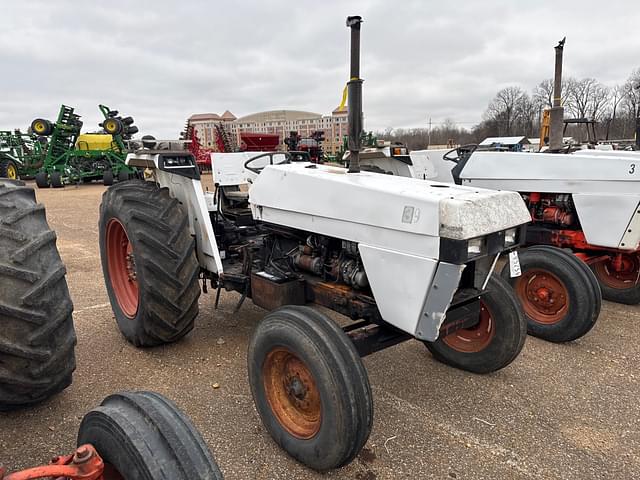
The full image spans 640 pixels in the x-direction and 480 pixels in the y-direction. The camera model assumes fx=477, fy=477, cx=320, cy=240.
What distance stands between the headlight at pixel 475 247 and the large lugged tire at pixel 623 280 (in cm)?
319

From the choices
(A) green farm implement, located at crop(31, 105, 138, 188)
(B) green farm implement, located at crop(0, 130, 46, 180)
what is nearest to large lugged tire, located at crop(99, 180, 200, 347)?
(A) green farm implement, located at crop(31, 105, 138, 188)

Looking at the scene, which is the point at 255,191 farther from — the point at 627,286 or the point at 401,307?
the point at 627,286

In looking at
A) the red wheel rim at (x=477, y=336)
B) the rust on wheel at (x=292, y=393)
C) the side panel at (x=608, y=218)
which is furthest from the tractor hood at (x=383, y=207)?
the side panel at (x=608, y=218)

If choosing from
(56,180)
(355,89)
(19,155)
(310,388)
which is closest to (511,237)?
(355,89)

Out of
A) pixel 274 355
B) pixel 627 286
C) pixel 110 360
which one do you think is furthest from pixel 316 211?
pixel 627 286

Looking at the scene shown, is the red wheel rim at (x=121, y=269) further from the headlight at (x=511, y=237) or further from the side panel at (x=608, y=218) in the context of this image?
the side panel at (x=608, y=218)

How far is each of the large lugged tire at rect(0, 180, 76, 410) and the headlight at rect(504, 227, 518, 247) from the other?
2171 mm

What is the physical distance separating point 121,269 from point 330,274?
2.02 m

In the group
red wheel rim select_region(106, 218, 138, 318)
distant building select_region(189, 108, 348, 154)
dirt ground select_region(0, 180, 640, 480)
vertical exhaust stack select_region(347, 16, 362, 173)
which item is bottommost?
dirt ground select_region(0, 180, 640, 480)

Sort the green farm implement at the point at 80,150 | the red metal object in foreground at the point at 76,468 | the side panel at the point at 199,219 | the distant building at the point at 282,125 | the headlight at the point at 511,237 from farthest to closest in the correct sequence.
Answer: the distant building at the point at 282,125
the green farm implement at the point at 80,150
the side panel at the point at 199,219
the headlight at the point at 511,237
the red metal object in foreground at the point at 76,468

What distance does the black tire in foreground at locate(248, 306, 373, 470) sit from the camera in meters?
2.04

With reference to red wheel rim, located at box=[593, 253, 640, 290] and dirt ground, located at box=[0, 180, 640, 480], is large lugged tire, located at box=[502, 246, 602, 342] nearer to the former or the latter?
dirt ground, located at box=[0, 180, 640, 480]

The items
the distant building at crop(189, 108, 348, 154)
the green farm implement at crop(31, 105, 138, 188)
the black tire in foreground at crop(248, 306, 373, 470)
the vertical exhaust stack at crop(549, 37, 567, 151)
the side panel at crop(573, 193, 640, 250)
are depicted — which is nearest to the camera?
the black tire in foreground at crop(248, 306, 373, 470)

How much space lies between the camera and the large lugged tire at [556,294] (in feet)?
11.6
